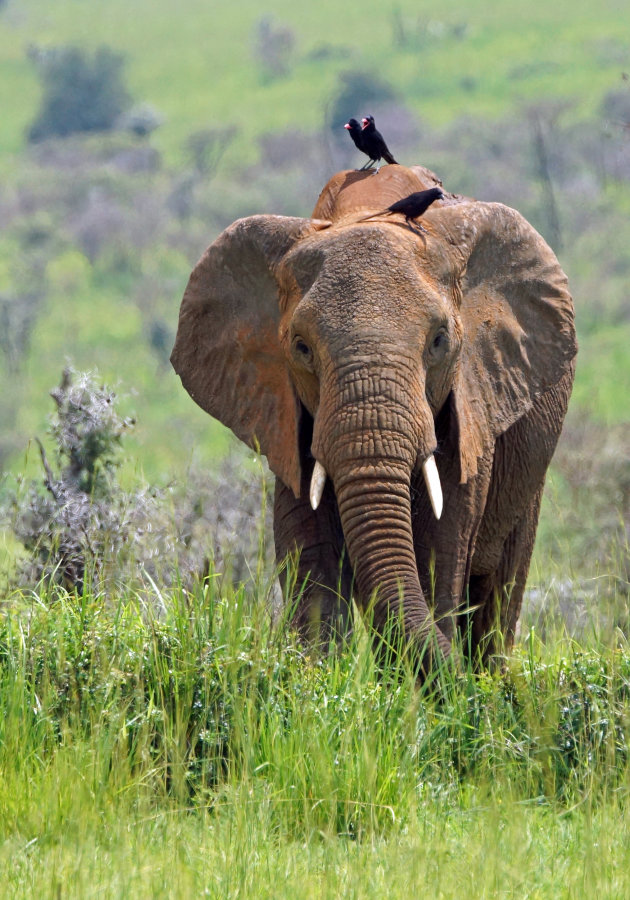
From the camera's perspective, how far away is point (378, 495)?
217 inches

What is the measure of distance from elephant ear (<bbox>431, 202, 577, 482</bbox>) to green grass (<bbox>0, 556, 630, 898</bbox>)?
116 cm

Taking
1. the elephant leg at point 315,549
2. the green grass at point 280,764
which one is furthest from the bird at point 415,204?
the green grass at point 280,764

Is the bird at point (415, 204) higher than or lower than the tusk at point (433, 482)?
higher

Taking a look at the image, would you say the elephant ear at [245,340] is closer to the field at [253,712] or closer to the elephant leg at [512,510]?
the field at [253,712]

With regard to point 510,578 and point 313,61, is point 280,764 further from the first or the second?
point 313,61

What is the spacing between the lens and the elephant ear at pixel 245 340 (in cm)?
631

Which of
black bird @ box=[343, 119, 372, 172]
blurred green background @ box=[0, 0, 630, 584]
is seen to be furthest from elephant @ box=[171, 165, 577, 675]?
blurred green background @ box=[0, 0, 630, 584]

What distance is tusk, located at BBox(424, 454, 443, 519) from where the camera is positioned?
18.7 ft

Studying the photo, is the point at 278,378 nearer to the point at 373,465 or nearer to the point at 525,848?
the point at 373,465

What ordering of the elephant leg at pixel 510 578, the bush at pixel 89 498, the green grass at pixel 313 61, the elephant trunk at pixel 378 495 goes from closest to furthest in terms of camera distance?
the elephant trunk at pixel 378 495 → the elephant leg at pixel 510 578 → the bush at pixel 89 498 → the green grass at pixel 313 61

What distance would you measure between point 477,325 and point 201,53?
2683 inches

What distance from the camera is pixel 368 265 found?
5738 millimetres

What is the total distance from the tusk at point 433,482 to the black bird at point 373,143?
1839 millimetres

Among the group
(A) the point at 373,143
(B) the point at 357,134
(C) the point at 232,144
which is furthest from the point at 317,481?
(C) the point at 232,144
